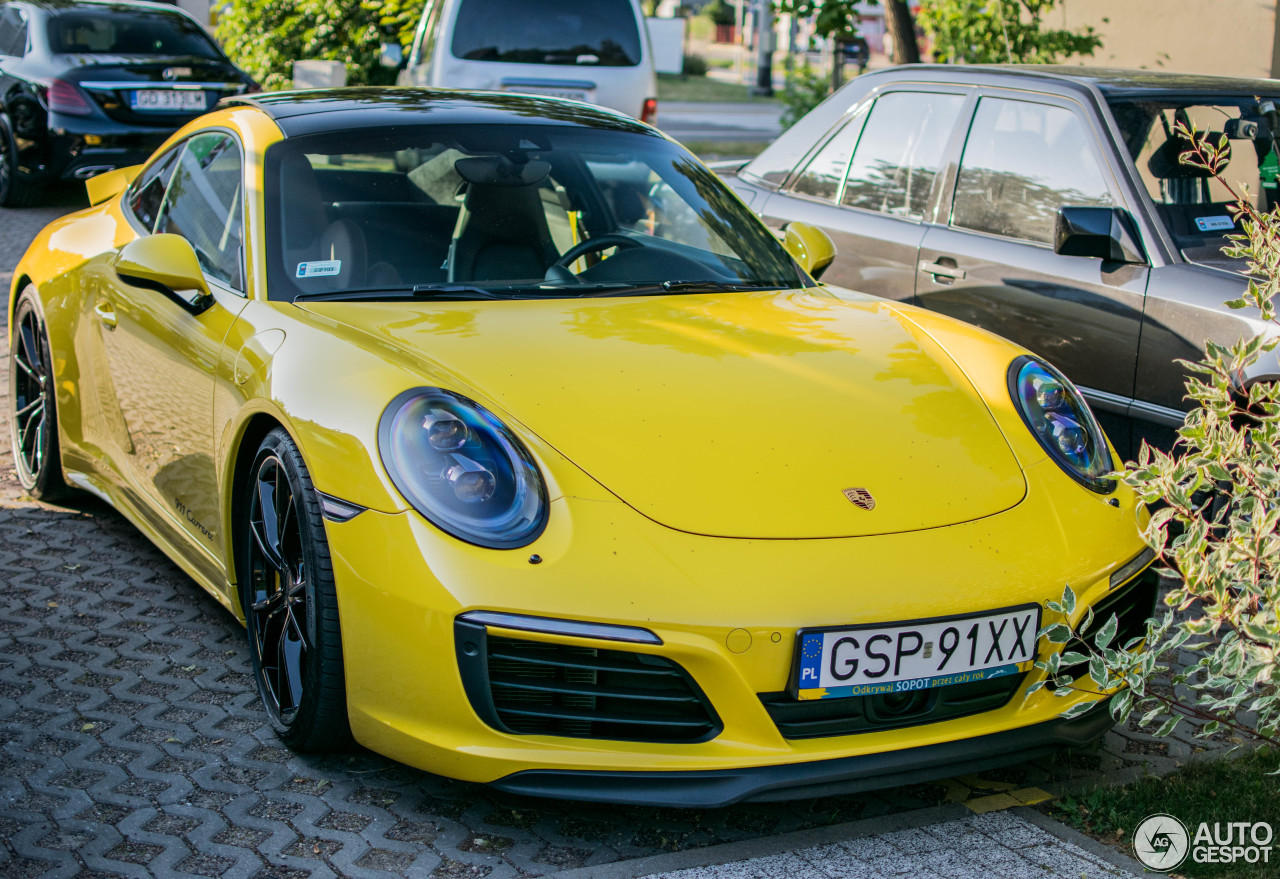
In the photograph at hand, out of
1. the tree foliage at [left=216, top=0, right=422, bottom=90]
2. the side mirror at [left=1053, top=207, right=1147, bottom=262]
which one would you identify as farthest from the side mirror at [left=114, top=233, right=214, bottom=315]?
the tree foliage at [left=216, top=0, right=422, bottom=90]

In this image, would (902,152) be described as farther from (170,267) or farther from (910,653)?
(910,653)

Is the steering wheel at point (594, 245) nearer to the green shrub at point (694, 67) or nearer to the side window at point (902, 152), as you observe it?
the side window at point (902, 152)

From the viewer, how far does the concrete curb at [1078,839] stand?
2.71 metres

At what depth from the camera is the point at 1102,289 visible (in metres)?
4.59

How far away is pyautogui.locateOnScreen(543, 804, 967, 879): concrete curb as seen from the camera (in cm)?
263

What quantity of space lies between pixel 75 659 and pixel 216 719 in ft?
1.90

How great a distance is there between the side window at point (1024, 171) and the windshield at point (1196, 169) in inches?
6.6

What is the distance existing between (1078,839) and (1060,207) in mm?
2636

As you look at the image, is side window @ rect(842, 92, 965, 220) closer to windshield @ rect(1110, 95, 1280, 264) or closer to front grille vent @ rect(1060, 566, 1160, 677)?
windshield @ rect(1110, 95, 1280, 264)

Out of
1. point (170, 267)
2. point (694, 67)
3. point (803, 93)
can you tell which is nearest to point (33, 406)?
point (170, 267)

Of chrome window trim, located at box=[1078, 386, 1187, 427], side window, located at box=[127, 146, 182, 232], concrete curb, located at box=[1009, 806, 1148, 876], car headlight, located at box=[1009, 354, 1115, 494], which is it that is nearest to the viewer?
concrete curb, located at box=[1009, 806, 1148, 876]

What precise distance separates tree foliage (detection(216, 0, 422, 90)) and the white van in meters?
4.12

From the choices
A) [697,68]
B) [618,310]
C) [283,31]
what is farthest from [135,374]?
[697,68]

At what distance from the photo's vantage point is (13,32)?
11.7 meters
